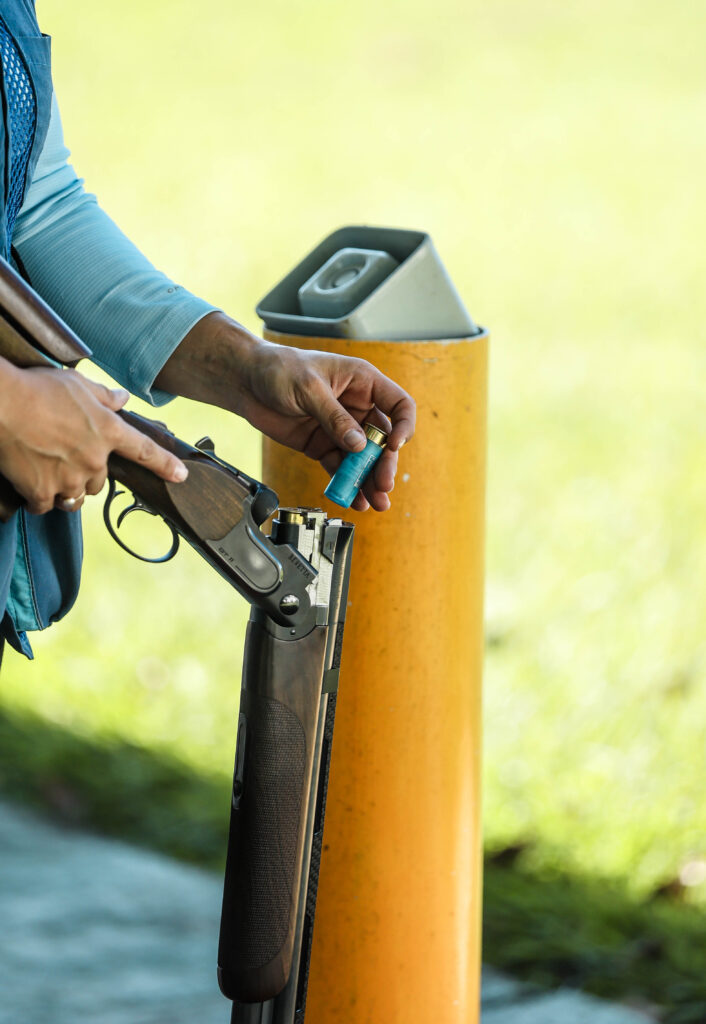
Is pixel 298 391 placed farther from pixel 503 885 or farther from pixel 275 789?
pixel 503 885

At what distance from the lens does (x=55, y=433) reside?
4.17 feet

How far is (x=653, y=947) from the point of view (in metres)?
2.51

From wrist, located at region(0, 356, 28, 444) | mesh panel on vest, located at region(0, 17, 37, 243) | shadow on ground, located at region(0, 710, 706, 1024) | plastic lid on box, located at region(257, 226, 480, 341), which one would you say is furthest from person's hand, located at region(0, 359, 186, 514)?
shadow on ground, located at region(0, 710, 706, 1024)

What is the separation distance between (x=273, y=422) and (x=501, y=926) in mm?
1369

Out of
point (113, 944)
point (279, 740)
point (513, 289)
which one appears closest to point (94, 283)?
point (279, 740)

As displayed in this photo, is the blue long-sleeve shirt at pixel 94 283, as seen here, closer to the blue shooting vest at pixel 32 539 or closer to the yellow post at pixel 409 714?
the blue shooting vest at pixel 32 539

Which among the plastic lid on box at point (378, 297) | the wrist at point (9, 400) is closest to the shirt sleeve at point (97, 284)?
the plastic lid on box at point (378, 297)

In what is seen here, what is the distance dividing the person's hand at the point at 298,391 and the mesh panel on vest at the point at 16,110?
312mm

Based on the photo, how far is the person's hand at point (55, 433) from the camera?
1.25 m

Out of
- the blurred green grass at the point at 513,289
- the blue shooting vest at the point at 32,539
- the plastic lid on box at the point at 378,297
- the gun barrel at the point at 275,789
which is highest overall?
the blurred green grass at the point at 513,289

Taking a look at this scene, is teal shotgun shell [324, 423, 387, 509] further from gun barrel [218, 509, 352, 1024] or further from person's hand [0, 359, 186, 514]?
person's hand [0, 359, 186, 514]

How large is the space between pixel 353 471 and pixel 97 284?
419 millimetres

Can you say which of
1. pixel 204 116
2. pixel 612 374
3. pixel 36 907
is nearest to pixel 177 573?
pixel 36 907

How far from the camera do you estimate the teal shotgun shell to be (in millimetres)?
1609
